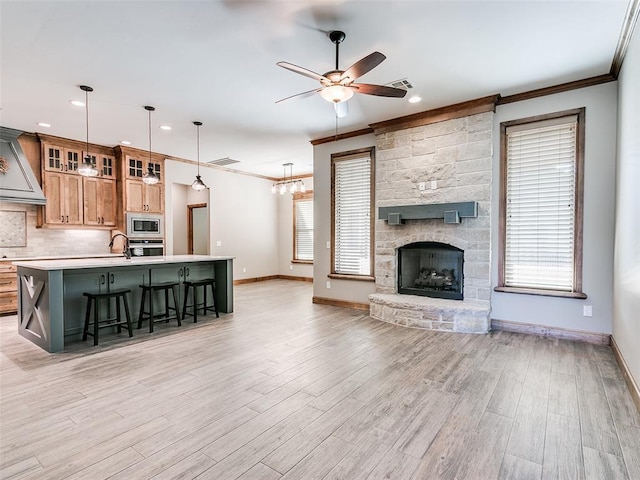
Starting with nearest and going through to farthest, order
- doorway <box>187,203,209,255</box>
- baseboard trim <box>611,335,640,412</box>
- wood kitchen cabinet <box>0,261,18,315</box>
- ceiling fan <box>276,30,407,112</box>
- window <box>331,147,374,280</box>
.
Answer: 1. baseboard trim <box>611,335,640,412</box>
2. ceiling fan <box>276,30,407,112</box>
3. wood kitchen cabinet <box>0,261,18,315</box>
4. window <box>331,147,374,280</box>
5. doorway <box>187,203,209,255</box>

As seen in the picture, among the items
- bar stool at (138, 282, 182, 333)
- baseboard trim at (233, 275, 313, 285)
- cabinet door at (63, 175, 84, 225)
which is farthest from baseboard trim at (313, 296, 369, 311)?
cabinet door at (63, 175, 84, 225)

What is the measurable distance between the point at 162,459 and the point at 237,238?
24.1ft

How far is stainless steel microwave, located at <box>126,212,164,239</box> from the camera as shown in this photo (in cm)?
672

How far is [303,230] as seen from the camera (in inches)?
383

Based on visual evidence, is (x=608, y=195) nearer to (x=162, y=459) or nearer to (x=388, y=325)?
(x=388, y=325)

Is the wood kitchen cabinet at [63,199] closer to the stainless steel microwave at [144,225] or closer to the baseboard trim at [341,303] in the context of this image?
the stainless steel microwave at [144,225]

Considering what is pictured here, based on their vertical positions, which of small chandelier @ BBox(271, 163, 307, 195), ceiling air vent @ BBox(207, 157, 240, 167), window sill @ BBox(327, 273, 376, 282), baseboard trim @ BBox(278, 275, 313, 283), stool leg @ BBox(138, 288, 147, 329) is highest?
ceiling air vent @ BBox(207, 157, 240, 167)

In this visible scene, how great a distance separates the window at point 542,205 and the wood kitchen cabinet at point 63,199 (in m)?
7.38

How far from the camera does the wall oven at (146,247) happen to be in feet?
22.1

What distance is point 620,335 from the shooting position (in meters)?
3.34

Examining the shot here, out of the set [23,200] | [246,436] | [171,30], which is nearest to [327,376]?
[246,436]

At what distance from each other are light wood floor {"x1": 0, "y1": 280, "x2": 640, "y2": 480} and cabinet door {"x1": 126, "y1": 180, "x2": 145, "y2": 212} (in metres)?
3.25

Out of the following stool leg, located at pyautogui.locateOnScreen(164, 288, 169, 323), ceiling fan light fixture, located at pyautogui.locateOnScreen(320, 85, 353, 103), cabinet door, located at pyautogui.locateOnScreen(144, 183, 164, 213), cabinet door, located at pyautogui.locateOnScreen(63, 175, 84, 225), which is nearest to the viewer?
ceiling fan light fixture, located at pyautogui.locateOnScreen(320, 85, 353, 103)

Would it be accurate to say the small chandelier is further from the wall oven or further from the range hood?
the range hood
